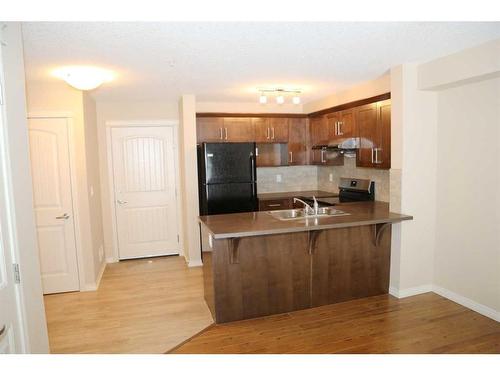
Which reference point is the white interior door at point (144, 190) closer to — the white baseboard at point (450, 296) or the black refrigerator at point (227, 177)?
the black refrigerator at point (227, 177)

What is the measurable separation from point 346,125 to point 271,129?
119cm

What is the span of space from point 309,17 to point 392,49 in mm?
2037

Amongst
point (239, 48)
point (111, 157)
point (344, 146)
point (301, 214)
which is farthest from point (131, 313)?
point (344, 146)

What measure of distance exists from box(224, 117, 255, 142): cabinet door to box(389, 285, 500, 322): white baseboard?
2799 mm

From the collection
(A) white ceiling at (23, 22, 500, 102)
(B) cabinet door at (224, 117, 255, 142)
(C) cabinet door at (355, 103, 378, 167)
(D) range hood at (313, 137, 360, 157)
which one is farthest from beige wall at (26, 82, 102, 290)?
(C) cabinet door at (355, 103, 378, 167)

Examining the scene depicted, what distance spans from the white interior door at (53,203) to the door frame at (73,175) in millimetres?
30

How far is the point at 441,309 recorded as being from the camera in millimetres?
3059

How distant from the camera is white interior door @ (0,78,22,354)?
1337 millimetres

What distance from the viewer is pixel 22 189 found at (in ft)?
5.22

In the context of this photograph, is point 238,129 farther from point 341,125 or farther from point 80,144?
point 80,144

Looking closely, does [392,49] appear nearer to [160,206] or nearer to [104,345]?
[104,345]

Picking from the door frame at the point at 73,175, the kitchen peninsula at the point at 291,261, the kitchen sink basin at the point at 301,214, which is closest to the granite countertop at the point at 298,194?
the kitchen sink basin at the point at 301,214

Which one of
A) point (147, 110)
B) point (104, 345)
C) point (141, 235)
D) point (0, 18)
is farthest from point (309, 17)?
point (141, 235)

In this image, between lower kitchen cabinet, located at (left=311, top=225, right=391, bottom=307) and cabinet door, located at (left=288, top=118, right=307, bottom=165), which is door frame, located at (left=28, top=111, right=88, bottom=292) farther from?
cabinet door, located at (left=288, top=118, right=307, bottom=165)
